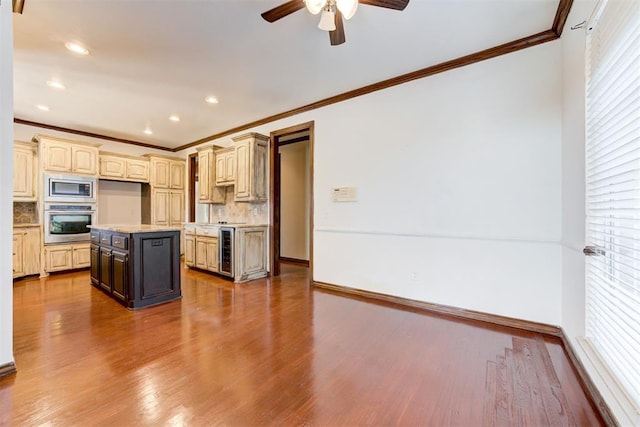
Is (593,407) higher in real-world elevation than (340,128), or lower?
lower

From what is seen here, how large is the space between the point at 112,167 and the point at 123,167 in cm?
20

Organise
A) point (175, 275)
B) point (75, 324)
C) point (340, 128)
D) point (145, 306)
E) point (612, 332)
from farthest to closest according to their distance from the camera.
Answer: point (340, 128) → point (175, 275) → point (145, 306) → point (75, 324) → point (612, 332)

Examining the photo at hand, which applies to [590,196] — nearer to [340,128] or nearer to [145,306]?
[340,128]

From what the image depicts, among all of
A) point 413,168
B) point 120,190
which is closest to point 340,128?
point 413,168

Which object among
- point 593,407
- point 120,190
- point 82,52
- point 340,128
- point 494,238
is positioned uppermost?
point 82,52

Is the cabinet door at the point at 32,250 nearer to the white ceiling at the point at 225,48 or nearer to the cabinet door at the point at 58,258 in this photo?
the cabinet door at the point at 58,258

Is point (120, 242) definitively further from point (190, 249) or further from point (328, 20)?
point (328, 20)

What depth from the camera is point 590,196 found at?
6.36 ft

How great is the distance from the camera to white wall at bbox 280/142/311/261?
6324 millimetres

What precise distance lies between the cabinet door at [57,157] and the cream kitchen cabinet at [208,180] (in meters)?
2.17

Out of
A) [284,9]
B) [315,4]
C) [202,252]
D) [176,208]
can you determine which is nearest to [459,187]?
[315,4]

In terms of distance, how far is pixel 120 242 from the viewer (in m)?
3.35

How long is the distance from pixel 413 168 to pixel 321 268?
202 cm

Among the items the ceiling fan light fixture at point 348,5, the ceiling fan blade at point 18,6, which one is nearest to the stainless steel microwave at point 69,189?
the ceiling fan blade at point 18,6
